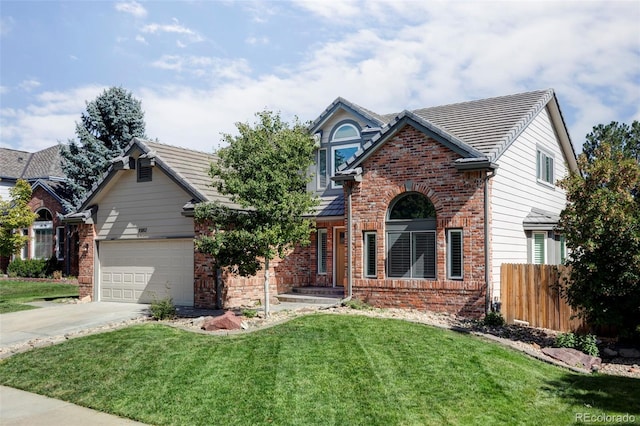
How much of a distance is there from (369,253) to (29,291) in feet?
58.7

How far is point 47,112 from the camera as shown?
85.4 feet

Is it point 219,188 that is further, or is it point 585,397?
point 219,188

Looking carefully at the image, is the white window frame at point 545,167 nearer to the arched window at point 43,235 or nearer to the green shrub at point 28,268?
the green shrub at point 28,268

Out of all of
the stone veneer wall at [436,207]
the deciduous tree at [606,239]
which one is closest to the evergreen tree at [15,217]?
the stone veneer wall at [436,207]

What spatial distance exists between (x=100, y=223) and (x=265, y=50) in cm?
975

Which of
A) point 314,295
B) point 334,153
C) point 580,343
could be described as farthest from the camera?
point 334,153

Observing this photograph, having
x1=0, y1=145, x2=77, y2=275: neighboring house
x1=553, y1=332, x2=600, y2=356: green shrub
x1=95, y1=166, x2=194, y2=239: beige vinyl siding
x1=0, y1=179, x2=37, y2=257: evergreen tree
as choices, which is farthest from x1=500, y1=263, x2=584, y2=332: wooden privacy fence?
x1=0, y1=145, x2=77, y2=275: neighboring house

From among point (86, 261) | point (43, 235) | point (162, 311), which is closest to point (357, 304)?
point (162, 311)

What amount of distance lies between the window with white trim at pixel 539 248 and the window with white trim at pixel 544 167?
218cm

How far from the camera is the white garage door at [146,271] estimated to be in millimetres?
18109

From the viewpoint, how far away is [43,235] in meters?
32.4

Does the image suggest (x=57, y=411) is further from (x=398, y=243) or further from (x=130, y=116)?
(x=130, y=116)

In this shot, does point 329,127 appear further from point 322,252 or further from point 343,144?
point 322,252

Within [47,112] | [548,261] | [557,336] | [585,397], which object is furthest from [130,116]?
[585,397]
